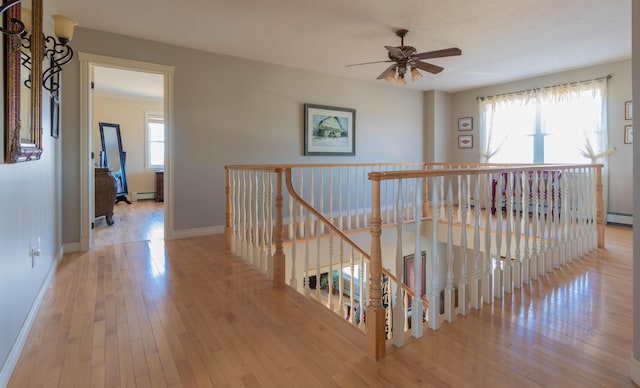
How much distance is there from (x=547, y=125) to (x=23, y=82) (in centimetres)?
Result: 704

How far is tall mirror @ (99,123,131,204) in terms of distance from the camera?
25.0 feet

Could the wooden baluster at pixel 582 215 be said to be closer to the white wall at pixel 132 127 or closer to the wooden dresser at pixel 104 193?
the wooden dresser at pixel 104 193

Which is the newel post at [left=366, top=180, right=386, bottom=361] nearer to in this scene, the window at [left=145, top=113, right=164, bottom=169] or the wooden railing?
the wooden railing

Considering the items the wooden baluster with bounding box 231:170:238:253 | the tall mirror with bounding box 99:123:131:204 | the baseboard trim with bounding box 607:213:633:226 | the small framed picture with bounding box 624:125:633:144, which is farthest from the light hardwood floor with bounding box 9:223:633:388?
the tall mirror with bounding box 99:123:131:204

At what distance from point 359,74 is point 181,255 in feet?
13.5

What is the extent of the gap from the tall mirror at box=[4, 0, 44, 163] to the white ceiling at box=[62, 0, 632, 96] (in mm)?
1493

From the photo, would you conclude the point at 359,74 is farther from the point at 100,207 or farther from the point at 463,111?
the point at 100,207

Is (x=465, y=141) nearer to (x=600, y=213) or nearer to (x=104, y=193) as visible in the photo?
(x=600, y=213)

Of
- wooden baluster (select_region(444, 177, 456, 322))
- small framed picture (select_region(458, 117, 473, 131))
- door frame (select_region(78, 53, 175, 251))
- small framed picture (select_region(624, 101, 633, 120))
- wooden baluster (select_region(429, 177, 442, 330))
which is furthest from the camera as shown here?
small framed picture (select_region(458, 117, 473, 131))

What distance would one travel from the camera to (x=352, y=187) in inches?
237

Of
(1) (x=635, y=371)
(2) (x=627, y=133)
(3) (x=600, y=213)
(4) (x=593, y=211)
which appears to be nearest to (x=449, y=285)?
(1) (x=635, y=371)

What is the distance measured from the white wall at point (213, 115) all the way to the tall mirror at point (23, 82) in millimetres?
2000

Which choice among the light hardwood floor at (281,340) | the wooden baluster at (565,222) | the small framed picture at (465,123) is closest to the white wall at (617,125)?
the small framed picture at (465,123)

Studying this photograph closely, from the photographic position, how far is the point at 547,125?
5883mm
